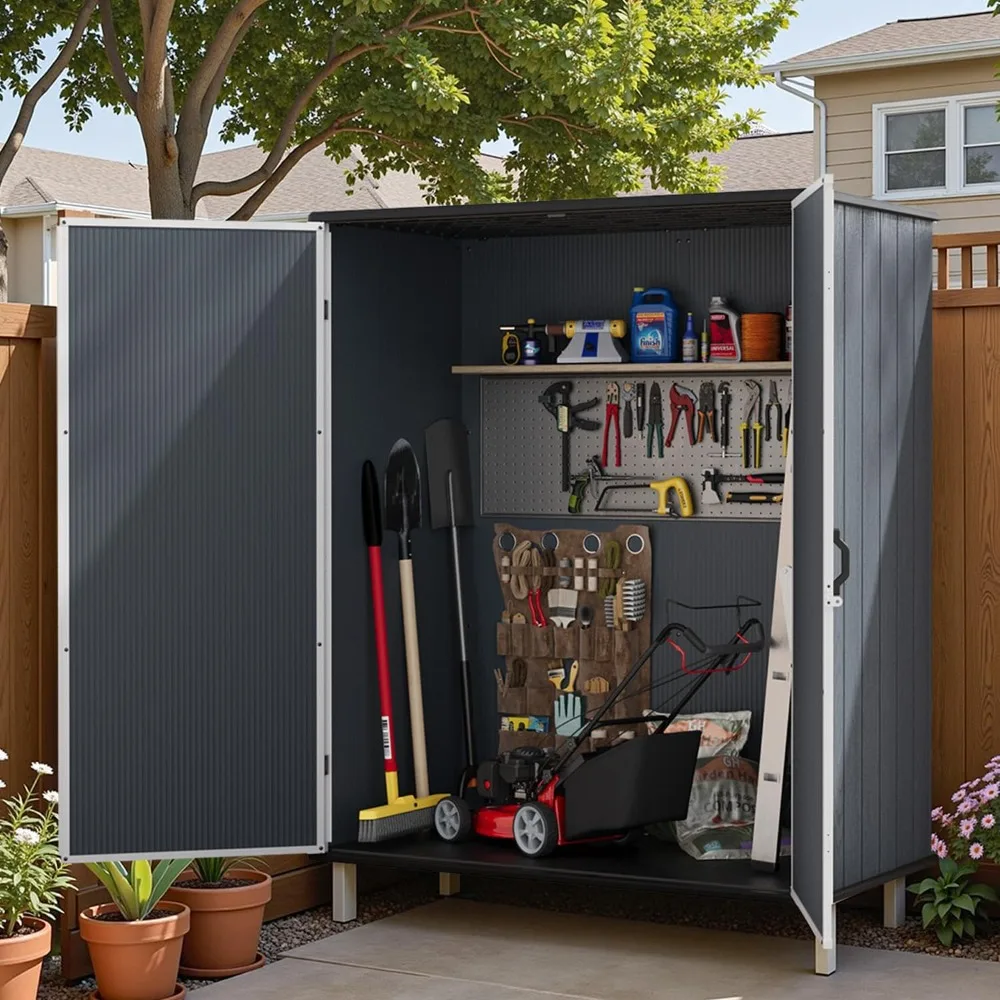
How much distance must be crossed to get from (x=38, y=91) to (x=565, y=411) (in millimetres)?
4864

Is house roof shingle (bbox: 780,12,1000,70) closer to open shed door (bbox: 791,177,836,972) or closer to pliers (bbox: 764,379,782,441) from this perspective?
pliers (bbox: 764,379,782,441)

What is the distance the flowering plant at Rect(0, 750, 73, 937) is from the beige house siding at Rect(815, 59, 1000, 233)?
855cm

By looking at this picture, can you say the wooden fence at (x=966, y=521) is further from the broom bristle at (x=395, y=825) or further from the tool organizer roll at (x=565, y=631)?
the broom bristle at (x=395, y=825)

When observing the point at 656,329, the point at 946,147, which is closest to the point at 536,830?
the point at 656,329

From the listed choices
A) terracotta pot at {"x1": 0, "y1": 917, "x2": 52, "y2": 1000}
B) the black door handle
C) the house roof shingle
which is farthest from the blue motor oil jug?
the house roof shingle

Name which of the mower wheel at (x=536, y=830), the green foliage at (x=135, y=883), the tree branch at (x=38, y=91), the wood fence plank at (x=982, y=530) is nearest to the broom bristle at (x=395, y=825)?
the mower wheel at (x=536, y=830)

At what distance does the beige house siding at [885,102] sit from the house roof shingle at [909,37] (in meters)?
0.18

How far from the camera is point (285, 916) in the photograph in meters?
5.39

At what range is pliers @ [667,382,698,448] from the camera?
568 centimetres

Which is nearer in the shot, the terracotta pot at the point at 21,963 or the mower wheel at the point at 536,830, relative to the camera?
the terracotta pot at the point at 21,963

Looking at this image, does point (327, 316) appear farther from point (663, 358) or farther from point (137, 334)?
point (663, 358)

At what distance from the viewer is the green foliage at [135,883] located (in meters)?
4.54

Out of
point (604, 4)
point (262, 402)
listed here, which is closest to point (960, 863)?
point (262, 402)

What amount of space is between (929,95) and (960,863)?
25.6 ft
